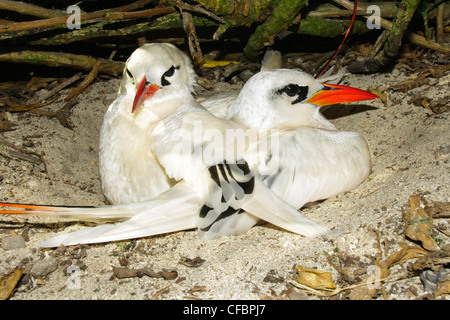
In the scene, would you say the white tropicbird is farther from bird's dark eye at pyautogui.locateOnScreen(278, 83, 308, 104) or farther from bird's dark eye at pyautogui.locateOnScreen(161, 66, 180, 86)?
bird's dark eye at pyautogui.locateOnScreen(161, 66, 180, 86)

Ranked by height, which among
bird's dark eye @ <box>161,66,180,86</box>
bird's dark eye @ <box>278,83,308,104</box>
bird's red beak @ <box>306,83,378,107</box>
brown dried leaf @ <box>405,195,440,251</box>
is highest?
Answer: bird's dark eye @ <box>161,66,180,86</box>

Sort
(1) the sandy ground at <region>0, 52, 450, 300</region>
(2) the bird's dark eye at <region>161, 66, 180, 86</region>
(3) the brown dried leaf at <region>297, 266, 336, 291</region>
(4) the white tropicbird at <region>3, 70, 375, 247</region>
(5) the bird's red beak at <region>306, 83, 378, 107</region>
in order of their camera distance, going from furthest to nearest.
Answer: (2) the bird's dark eye at <region>161, 66, 180, 86</region> < (5) the bird's red beak at <region>306, 83, 378, 107</region> < (4) the white tropicbird at <region>3, 70, 375, 247</region> < (1) the sandy ground at <region>0, 52, 450, 300</region> < (3) the brown dried leaf at <region>297, 266, 336, 291</region>

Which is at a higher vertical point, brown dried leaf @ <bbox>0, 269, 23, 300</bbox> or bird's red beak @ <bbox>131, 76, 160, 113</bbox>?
bird's red beak @ <bbox>131, 76, 160, 113</bbox>

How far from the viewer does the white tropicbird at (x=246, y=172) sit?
2.66 metres

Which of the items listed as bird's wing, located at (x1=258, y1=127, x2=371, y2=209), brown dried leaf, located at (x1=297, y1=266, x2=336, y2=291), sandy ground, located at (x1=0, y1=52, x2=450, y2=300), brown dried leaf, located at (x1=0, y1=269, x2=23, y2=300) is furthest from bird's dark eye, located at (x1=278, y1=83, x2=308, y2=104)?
brown dried leaf, located at (x1=0, y1=269, x2=23, y2=300)

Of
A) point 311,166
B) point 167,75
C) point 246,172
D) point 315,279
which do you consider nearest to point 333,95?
point 311,166

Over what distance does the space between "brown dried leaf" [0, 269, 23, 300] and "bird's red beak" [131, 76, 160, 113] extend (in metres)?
1.23

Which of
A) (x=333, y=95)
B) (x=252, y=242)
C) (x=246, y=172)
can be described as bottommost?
(x=252, y=242)

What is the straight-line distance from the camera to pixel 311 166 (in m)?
2.86

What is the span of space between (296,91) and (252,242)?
1140 millimetres

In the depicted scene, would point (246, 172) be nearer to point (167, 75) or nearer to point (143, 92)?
point (143, 92)

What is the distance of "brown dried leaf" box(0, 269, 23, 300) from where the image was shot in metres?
2.33

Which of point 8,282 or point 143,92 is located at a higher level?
point 143,92

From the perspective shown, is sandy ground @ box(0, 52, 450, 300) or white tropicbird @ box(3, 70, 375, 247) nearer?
sandy ground @ box(0, 52, 450, 300)
